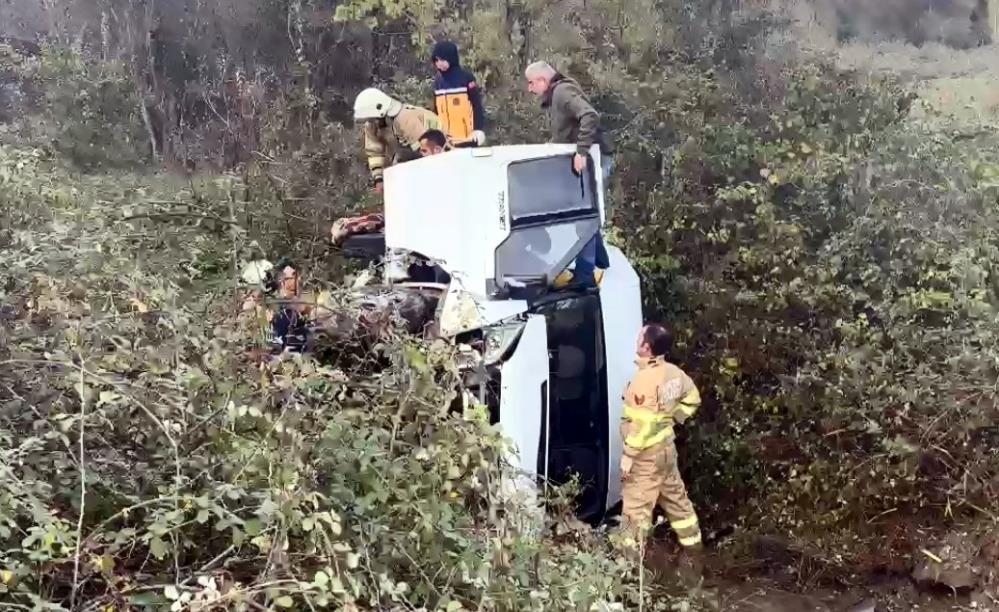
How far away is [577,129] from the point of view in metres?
6.03

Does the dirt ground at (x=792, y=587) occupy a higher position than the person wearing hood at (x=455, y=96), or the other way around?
the person wearing hood at (x=455, y=96)

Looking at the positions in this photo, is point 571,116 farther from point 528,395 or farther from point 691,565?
point 691,565

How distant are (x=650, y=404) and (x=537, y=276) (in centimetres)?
90

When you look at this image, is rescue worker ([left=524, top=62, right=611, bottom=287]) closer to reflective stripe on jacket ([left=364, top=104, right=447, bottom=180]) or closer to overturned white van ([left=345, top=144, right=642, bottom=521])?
overturned white van ([left=345, top=144, right=642, bottom=521])

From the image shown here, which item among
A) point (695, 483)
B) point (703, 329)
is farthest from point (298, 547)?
point (703, 329)

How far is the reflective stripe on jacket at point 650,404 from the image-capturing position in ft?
15.8

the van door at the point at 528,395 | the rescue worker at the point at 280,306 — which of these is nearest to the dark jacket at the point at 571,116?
the van door at the point at 528,395

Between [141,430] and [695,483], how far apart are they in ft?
13.4

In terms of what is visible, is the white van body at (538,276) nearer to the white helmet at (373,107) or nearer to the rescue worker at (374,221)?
the rescue worker at (374,221)

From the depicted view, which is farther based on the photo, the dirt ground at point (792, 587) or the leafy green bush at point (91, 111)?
the leafy green bush at point (91, 111)

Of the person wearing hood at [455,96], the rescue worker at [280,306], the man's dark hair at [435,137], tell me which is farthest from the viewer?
the person wearing hood at [455,96]

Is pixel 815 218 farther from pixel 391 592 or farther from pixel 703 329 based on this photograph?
pixel 391 592

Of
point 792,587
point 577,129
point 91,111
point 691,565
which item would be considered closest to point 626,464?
point 691,565

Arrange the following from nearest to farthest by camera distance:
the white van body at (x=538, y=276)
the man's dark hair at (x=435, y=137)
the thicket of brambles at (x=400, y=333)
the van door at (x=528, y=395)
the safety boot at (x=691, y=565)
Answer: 1. the thicket of brambles at (x=400, y=333)
2. the van door at (x=528, y=395)
3. the white van body at (x=538, y=276)
4. the safety boot at (x=691, y=565)
5. the man's dark hair at (x=435, y=137)
